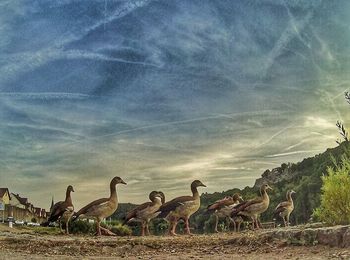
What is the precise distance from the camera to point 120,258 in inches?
519

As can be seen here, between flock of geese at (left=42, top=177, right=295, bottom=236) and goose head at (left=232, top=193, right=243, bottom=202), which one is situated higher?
goose head at (left=232, top=193, right=243, bottom=202)

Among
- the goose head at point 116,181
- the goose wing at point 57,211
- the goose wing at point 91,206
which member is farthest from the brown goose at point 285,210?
the goose wing at point 57,211

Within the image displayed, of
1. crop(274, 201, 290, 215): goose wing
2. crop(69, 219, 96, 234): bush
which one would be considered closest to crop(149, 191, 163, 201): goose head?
crop(69, 219, 96, 234): bush

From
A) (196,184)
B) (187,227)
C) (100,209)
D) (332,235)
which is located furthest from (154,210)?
(332,235)

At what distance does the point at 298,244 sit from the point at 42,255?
5.80 meters

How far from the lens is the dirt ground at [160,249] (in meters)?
12.4

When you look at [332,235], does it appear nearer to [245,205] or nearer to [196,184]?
[245,205]

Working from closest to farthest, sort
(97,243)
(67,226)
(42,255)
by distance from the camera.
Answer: (42,255) → (97,243) → (67,226)

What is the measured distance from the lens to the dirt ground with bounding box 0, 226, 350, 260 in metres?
12.4

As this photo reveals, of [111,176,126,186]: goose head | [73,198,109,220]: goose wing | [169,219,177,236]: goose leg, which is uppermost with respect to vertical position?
[111,176,126,186]: goose head

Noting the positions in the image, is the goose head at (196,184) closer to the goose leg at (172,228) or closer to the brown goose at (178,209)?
the brown goose at (178,209)

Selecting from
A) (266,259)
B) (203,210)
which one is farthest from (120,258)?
(203,210)

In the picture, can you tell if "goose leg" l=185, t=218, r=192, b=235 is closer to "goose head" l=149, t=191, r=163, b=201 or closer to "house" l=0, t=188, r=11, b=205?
"goose head" l=149, t=191, r=163, b=201

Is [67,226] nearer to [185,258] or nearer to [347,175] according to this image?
[185,258]
